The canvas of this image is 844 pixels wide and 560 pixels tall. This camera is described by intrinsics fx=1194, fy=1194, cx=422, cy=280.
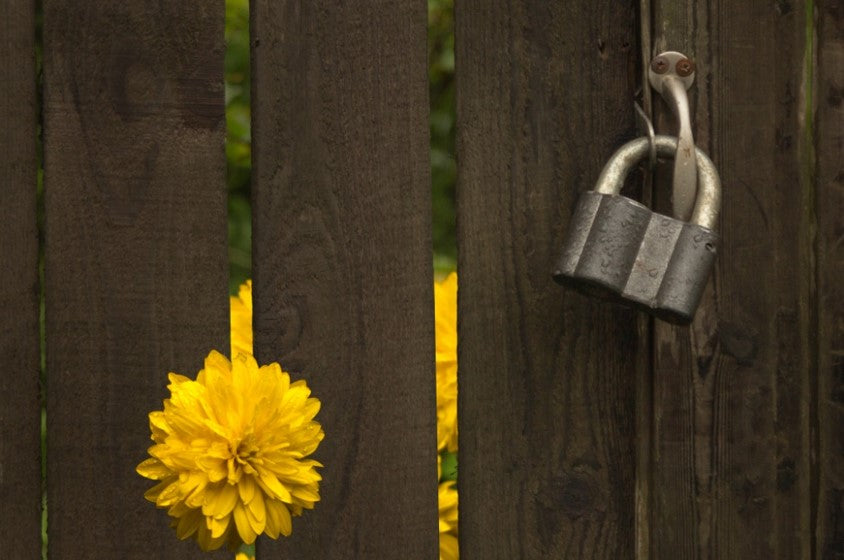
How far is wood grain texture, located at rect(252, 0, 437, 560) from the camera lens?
153 centimetres

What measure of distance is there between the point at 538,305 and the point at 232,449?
0.55m

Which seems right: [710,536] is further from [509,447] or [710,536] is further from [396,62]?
[396,62]

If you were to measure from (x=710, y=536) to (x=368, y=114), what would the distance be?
0.72 metres

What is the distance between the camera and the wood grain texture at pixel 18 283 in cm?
149

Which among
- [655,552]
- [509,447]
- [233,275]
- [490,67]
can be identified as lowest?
[655,552]

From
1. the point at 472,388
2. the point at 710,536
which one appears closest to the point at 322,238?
the point at 472,388

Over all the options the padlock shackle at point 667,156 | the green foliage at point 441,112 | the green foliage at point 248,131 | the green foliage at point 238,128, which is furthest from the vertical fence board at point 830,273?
the green foliage at point 441,112

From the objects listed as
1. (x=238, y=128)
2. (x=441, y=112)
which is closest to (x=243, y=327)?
(x=238, y=128)

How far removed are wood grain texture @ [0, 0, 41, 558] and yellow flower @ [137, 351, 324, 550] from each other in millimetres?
383

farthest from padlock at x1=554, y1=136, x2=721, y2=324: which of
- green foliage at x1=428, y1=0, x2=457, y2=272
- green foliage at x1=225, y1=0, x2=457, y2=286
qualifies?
green foliage at x1=428, y1=0, x2=457, y2=272

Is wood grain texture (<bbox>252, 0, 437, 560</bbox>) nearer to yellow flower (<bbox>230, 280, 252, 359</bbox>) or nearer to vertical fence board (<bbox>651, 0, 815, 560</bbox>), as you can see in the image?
yellow flower (<bbox>230, 280, 252, 359</bbox>)

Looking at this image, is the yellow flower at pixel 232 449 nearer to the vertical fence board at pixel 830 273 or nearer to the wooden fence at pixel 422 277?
the wooden fence at pixel 422 277

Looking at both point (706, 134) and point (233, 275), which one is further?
point (233, 275)

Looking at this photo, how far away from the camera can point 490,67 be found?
1572 millimetres
